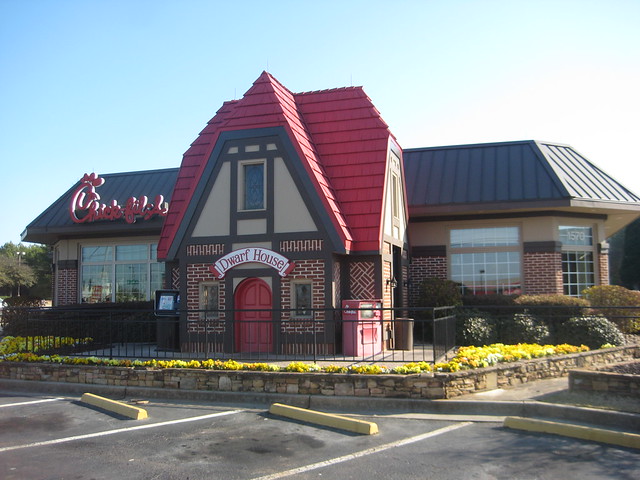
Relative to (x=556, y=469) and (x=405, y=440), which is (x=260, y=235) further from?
(x=556, y=469)

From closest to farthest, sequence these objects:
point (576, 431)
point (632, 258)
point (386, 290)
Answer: point (576, 431)
point (386, 290)
point (632, 258)

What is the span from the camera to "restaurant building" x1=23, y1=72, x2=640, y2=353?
13.6 m

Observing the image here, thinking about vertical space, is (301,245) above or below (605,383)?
above

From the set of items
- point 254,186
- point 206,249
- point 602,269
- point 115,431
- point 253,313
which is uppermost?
point 254,186

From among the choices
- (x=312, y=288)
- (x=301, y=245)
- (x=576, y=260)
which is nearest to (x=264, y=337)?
(x=312, y=288)

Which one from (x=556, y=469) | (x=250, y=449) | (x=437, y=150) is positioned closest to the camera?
(x=556, y=469)

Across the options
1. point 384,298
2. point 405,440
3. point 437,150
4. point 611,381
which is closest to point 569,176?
point 437,150

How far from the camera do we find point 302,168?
536 inches

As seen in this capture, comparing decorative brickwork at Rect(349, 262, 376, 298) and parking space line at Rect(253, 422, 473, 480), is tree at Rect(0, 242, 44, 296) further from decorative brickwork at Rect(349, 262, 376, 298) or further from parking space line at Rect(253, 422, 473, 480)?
parking space line at Rect(253, 422, 473, 480)

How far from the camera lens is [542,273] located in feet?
Result: 57.0

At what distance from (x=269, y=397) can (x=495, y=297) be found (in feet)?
29.4

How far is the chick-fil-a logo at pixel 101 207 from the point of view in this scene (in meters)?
19.8

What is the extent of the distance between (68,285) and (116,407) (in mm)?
13812

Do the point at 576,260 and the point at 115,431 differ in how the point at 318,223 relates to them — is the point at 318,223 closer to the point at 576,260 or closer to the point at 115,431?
the point at 115,431
